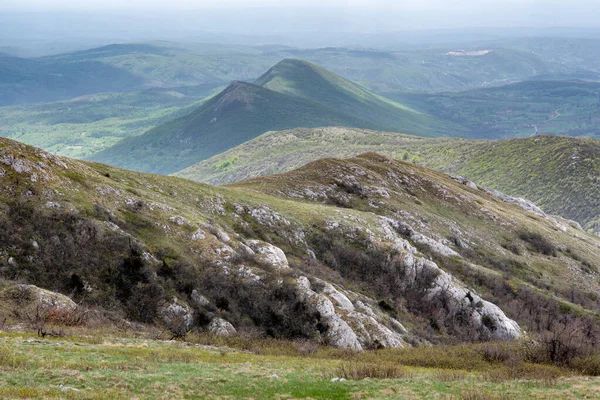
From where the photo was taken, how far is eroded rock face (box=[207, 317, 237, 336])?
121 feet

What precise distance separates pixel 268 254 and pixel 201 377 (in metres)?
26.9

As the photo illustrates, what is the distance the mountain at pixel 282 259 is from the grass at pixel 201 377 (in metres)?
7.09

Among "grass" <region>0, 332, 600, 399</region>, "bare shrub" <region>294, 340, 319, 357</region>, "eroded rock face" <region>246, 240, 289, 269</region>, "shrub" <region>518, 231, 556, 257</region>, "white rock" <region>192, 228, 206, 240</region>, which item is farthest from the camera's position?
"shrub" <region>518, 231, 556, 257</region>

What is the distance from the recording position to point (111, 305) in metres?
36.2

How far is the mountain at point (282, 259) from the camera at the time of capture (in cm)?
3791

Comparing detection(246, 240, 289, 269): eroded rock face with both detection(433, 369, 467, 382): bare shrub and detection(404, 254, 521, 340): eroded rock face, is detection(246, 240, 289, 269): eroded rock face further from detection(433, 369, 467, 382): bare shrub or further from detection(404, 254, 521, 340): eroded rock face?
detection(433, 369, 467, 382): bare shrub

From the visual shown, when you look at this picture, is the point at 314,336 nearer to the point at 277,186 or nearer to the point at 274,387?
the point at 274,387

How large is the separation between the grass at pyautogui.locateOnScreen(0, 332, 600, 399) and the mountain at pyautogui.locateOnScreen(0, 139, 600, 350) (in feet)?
23.3

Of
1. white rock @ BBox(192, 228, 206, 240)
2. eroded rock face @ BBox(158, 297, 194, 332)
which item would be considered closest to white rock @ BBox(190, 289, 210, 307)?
eroded rock face @ BBox(158, 297, 194, 332)

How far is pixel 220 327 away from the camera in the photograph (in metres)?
37.5

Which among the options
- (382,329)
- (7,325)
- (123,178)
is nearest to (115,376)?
(7,325)

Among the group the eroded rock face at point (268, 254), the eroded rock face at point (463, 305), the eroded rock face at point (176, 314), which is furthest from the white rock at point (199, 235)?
the eroded rock face at point (463, 305)

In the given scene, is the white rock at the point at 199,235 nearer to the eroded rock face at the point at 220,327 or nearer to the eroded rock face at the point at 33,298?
the eroded rock face at the point at 220,327

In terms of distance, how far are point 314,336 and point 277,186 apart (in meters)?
51.0
